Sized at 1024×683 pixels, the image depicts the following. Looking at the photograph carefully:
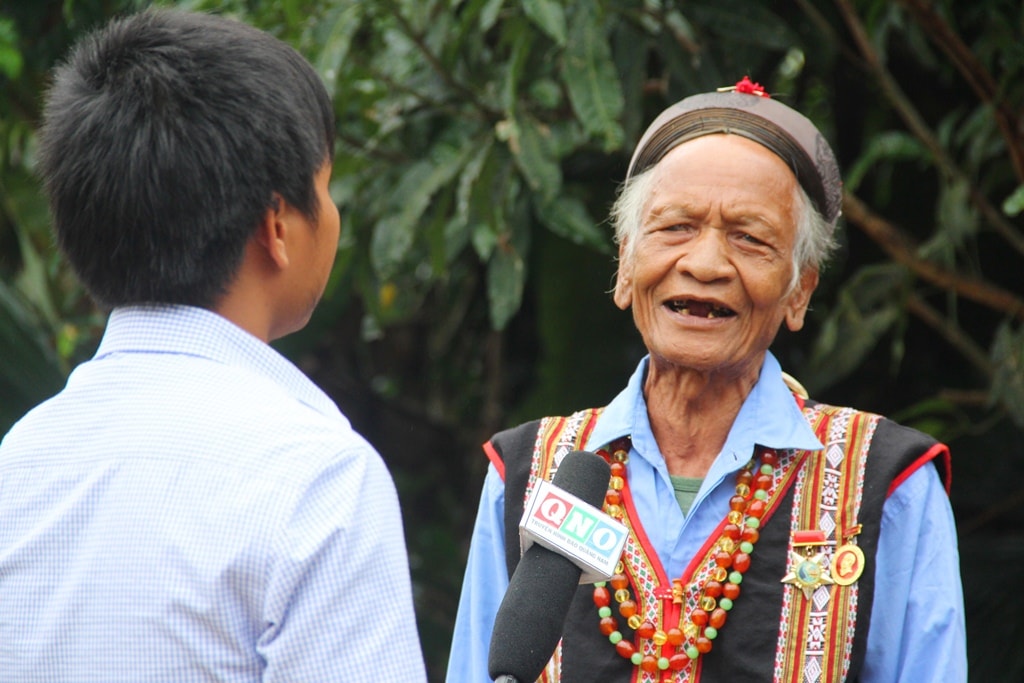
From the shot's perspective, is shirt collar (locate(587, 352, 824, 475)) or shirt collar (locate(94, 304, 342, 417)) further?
shirt collar (locate(587, 352, 824, 475))

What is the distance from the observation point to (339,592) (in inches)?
50.1

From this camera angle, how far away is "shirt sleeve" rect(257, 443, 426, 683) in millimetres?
1263

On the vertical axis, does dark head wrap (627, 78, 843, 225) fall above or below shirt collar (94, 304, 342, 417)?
above

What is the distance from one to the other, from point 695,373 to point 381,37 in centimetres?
200

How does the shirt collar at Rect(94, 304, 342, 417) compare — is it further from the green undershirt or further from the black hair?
the green undershirt

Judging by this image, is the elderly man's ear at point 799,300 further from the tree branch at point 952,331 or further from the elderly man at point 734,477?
the tree branch at point 952,331

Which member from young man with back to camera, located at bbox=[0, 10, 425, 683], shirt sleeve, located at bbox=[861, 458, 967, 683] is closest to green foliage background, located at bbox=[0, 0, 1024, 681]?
shirt sleeve, located at bbox=[861, 458, 967, 683]

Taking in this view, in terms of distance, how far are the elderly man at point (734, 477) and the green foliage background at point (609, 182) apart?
2.56 feet

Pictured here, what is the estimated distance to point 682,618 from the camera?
2064 mm

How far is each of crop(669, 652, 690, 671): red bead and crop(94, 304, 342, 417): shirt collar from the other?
87 centimetres

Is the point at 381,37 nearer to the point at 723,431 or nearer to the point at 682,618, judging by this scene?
the point at 723,431

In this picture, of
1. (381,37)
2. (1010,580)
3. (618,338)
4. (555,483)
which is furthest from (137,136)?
(618,338)

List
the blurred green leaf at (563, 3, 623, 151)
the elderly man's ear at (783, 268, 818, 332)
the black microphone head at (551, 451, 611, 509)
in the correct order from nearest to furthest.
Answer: the black microphone head at (551, 451, 611, 509) < the elderly man's ear at (783, 268, 818, 332) < the blurred green leaf at (563, 3, 623, 151)

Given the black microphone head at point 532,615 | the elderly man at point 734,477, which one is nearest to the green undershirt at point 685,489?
the elderly man at point 734,477
